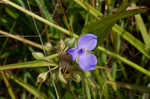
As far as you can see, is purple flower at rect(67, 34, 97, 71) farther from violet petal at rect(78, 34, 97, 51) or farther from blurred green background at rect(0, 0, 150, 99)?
blurred green background at rect(0, 0, 150, 99)

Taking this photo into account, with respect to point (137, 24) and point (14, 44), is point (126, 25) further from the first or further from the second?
point (14, 44)

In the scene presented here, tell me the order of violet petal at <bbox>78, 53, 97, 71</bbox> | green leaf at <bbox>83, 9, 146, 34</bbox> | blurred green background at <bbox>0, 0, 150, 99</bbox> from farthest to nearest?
blurred green background at <bbox>0, 0, 150, 99</bbox>, green leaf at <bbox>83, 9, 146, 34</bbox>, violet petal at <bbox>78, 53, 97, 71</bbox>

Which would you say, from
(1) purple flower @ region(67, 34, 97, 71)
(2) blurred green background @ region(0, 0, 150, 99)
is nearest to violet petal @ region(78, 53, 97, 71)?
(1) purple flower @ region(67, 34, 97, 71)

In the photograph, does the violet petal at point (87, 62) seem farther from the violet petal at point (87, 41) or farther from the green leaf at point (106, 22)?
the green leaf at point (106, 22)

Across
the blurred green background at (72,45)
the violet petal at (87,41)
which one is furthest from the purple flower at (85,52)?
the blurred green background at (72,45)

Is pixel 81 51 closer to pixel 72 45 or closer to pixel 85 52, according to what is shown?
pixel 85 52

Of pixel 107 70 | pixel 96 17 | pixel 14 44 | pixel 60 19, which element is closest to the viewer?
pixel 96 17

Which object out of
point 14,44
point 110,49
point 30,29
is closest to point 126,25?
point 110,49

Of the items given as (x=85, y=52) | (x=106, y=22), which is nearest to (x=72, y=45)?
(x=85, y=52)

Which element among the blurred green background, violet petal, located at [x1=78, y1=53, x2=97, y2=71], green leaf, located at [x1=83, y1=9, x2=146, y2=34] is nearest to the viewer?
violet petal, located at [x1=78, y1=53, x2=97, y2=71]
